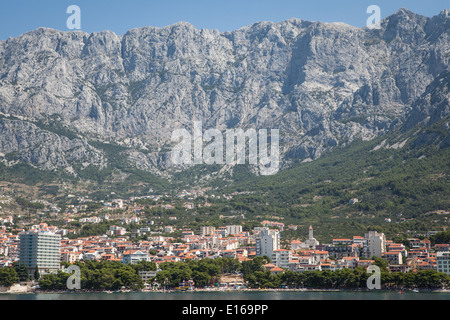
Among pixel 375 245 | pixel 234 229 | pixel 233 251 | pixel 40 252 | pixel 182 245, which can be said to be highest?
pixel 234 229

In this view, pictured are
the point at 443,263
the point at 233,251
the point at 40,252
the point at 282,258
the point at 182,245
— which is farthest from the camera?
the point at 182,245

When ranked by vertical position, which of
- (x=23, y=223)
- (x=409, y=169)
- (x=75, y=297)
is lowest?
(x=75, y=297)

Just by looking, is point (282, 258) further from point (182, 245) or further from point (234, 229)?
point (234, 229)

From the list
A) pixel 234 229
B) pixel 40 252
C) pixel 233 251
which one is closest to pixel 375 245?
pixel 233 251

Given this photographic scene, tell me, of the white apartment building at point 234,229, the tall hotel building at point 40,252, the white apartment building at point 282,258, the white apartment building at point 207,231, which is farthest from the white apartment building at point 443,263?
the tall hotel building at point 40,252

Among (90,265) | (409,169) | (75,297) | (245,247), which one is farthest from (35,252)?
(409,169)

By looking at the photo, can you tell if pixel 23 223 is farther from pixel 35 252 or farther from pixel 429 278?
pixel 429 278

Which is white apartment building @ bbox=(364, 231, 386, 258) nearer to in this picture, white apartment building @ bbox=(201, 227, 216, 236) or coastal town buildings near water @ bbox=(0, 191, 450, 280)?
coastal town buildings near water @ bbox=(0, 191, 450, 280)

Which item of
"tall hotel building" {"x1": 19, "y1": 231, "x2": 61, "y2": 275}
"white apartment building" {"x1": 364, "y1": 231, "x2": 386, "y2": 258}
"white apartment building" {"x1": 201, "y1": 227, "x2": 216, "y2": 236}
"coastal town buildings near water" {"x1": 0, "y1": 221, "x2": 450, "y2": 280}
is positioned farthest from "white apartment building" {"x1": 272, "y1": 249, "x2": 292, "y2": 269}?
"tall hotel building" {"x1": 19, "y1": 231, "x2": 61, "y2": 275}
